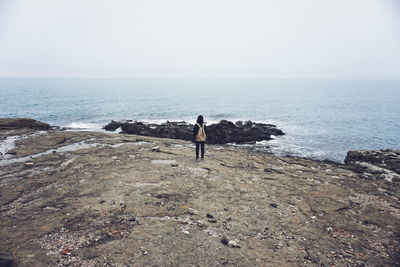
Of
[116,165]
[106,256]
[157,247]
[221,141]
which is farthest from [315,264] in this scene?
[221,141]

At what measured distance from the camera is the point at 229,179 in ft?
37.9

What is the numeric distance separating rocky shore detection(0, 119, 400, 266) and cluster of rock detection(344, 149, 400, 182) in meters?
0.26

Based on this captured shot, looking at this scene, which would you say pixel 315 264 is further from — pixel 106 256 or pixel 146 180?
pixel 146 180

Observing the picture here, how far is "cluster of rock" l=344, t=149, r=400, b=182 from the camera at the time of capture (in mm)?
14568

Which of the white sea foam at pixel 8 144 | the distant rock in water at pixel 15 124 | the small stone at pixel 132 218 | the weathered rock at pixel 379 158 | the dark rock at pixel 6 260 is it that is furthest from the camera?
the distant rock in water at pixel 15 124

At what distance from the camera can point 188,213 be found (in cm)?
803

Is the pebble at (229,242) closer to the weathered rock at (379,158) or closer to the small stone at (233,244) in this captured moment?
the small stone at (233,244)

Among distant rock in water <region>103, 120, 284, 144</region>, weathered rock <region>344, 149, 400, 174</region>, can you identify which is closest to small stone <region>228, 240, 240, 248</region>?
weathered rock <region>344, 149, 400, 174</region>

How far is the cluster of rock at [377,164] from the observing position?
1457cm

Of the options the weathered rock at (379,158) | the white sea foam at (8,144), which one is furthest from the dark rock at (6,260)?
the weathered rock at (379,158)

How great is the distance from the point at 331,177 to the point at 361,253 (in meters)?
7.35

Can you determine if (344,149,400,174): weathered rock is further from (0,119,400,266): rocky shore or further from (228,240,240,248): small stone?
(228,240,240,248): small stone

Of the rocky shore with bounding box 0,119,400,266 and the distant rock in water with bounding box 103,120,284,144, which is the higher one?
the rocky shore with bounding box 0,119,400,266

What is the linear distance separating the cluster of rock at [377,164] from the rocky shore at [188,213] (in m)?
0.26
